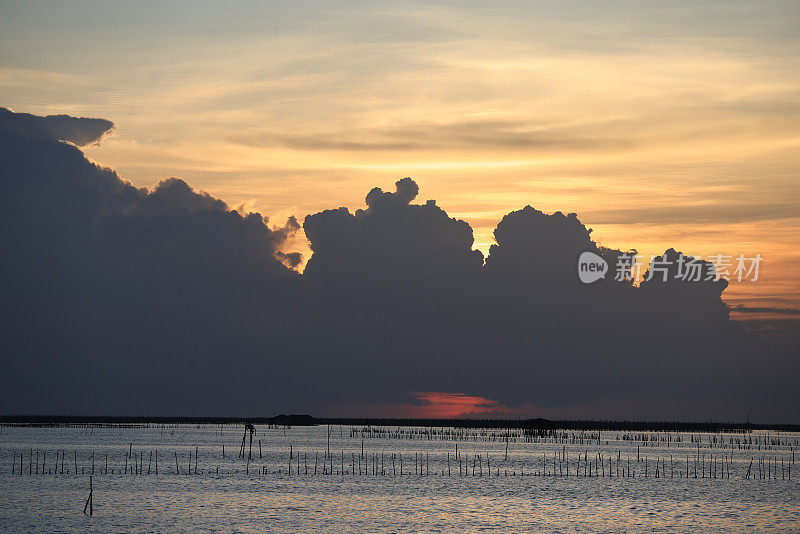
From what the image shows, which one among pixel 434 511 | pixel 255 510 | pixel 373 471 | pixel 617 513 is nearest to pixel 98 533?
pixel 255 510

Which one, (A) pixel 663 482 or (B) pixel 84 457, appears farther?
(B) pixel 84 457

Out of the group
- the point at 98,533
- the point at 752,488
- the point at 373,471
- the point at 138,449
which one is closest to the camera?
the point at 98,533

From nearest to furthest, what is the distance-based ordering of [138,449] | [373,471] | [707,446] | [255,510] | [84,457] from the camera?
[255,510] → [373,471] → [84,457] → [138,449] → [707,446]

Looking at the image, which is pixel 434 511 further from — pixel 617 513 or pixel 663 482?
pixel 663 482

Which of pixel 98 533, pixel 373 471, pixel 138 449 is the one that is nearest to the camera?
pixel 98 533

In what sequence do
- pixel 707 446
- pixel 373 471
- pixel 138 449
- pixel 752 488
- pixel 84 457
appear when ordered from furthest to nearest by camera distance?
1. pixel 707 446
2. pixel 138 449
3. pixel 84 457
4. pixel 373 471
5. pixel 752 488

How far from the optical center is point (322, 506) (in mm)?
65875

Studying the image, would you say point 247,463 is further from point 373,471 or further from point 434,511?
point 434,511

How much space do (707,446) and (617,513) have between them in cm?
12623

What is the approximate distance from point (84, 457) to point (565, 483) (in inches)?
2470

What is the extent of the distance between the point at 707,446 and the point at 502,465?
85480 mm

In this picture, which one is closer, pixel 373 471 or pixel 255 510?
pixel 255 510

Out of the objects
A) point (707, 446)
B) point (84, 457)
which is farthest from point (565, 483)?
point (707, 446)

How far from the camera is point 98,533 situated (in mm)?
51281
